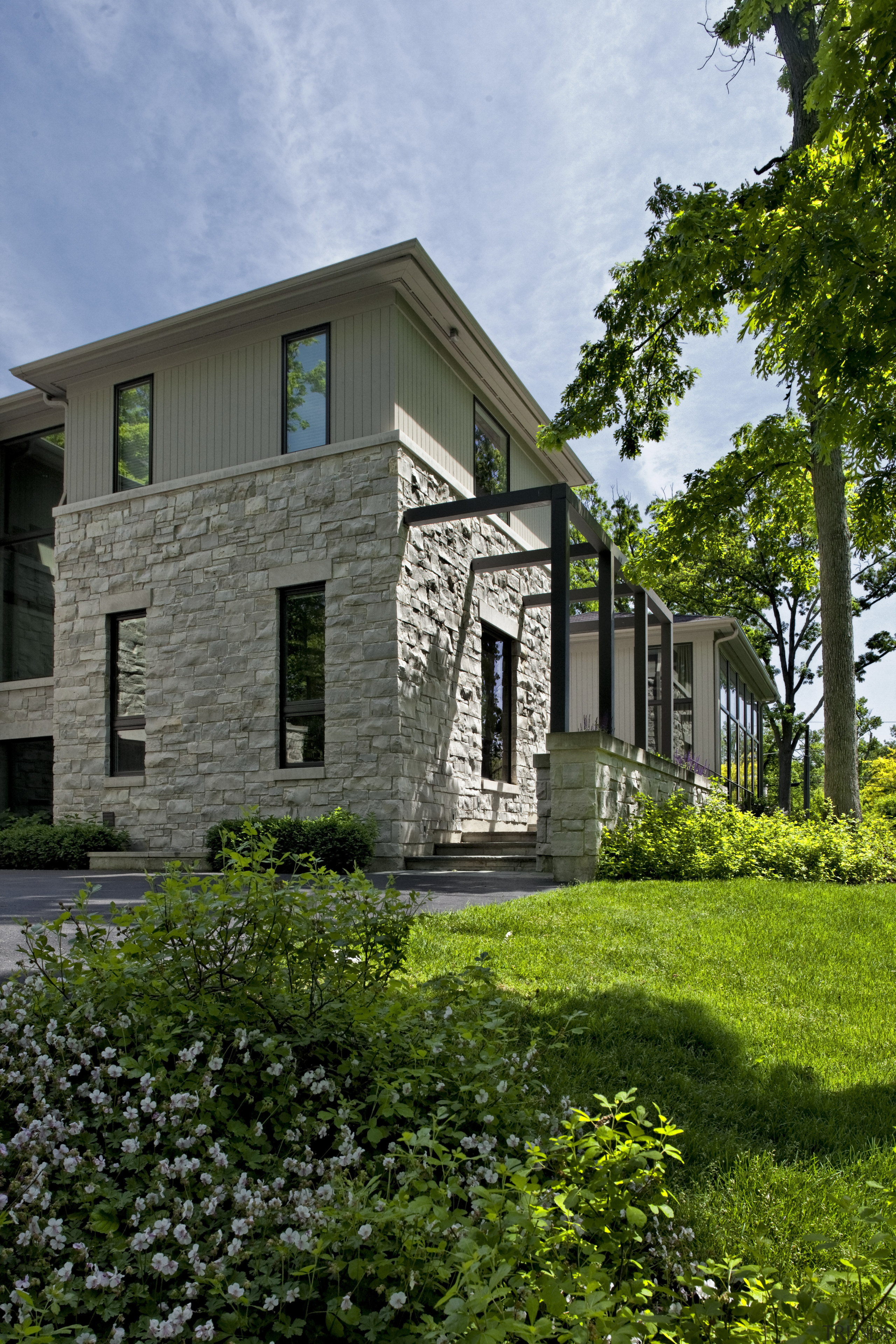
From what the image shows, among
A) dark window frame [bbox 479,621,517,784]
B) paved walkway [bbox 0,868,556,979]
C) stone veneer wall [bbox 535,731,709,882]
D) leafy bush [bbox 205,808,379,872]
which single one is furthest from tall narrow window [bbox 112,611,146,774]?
stone veneer wall [bbox 535,731,709,882]

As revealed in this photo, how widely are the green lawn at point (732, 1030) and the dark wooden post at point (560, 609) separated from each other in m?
3.07

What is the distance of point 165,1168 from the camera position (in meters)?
2.05

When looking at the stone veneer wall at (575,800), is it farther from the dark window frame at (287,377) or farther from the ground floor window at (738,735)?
the ground floor window at (738,735)

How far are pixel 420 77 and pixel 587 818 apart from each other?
707 centimetres

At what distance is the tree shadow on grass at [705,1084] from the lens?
2889 mm

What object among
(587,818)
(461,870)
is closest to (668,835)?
(587,818)

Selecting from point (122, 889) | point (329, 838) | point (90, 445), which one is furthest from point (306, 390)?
point (122, 889)

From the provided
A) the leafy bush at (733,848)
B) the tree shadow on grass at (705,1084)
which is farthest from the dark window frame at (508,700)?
the tree shadow on grass at (705,1084)

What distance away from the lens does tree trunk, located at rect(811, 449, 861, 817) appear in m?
11.9

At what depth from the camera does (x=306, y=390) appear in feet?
38.0

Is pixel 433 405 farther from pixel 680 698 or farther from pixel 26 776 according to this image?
pixel 680 698

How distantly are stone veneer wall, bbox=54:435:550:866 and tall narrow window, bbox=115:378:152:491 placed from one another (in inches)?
17.8

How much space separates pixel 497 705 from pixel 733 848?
4.94 metres

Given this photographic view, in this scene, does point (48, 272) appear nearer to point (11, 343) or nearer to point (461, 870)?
point (11, 343)
